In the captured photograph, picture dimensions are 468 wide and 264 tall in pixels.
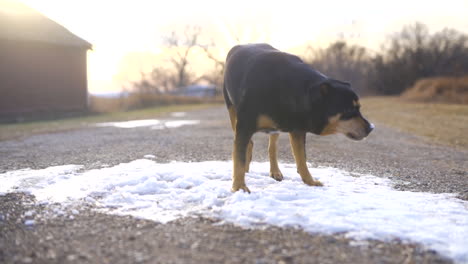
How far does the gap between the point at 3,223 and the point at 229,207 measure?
202cm

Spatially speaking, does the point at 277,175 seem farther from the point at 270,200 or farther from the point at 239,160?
the point at 270,200

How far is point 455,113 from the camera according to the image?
18.8m

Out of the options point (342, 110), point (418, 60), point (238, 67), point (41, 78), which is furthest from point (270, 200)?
point (418, 60)

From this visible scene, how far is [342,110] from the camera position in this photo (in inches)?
166

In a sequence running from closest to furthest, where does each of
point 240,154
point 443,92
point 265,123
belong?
1. point 265,123
2. point 240,154
3. point 443,92

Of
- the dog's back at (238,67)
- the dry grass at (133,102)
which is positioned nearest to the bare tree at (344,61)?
the dry grass at (133,102)

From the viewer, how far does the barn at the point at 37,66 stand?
60.6ft

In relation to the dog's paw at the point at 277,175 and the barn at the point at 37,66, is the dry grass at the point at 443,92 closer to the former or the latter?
the barn at the point at 37,66

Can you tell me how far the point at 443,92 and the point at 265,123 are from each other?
28.7 metres

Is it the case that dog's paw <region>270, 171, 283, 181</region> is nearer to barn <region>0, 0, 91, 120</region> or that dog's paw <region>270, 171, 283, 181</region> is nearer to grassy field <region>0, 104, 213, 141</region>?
grassy field <region>0, 104, 213, 141</region>

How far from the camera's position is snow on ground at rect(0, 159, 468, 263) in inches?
137

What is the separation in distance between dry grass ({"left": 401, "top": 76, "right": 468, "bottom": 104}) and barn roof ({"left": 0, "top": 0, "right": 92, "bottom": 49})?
21.8 metres

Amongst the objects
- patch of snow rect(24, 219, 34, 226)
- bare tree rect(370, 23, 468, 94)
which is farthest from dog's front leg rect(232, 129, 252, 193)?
bare tree rect(370, 23, 468, 94)

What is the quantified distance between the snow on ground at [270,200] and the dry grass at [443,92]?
24.1 metres
